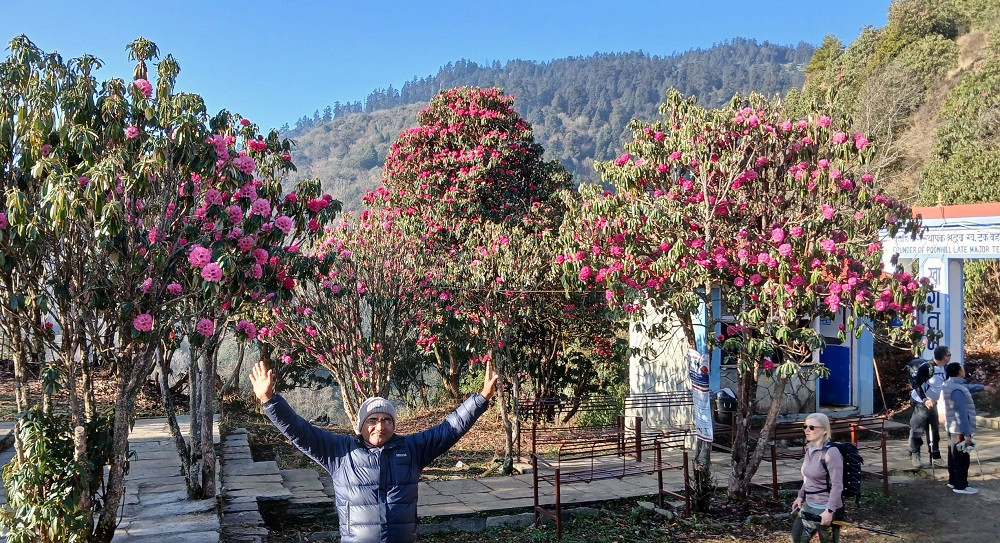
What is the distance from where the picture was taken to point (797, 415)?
11.4m

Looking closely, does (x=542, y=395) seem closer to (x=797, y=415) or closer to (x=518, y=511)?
(x=797, y=415)

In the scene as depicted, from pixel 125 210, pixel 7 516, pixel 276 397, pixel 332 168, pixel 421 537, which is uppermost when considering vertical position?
pixel 332 168

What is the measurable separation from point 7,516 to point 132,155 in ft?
8.12

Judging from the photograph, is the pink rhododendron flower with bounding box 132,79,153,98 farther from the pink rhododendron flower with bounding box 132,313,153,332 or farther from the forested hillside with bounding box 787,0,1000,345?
the forested hillside with bounding box 787,0,1000,345

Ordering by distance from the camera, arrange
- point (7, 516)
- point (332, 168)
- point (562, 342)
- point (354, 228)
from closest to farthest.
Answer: point (7, 516)
point (354, 228)
point (562, 342)
point (332, 168)

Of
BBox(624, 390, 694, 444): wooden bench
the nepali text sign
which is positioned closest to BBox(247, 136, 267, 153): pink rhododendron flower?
BBox(624, 390, 694, 444): wooden bench

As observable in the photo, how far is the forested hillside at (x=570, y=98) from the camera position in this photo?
323 ft

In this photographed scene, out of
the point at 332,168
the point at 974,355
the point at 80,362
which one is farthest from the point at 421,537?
the point at 332,168

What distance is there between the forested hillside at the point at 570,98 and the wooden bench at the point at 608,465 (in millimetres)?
64523

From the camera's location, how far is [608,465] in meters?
9.43

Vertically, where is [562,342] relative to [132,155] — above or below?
below

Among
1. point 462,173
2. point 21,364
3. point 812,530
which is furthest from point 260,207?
point 462,173

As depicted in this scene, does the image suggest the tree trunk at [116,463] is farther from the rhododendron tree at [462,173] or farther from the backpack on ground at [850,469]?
the rhododendron tree at [462,173]

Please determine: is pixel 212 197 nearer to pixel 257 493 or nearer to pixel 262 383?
pixel 262 383
